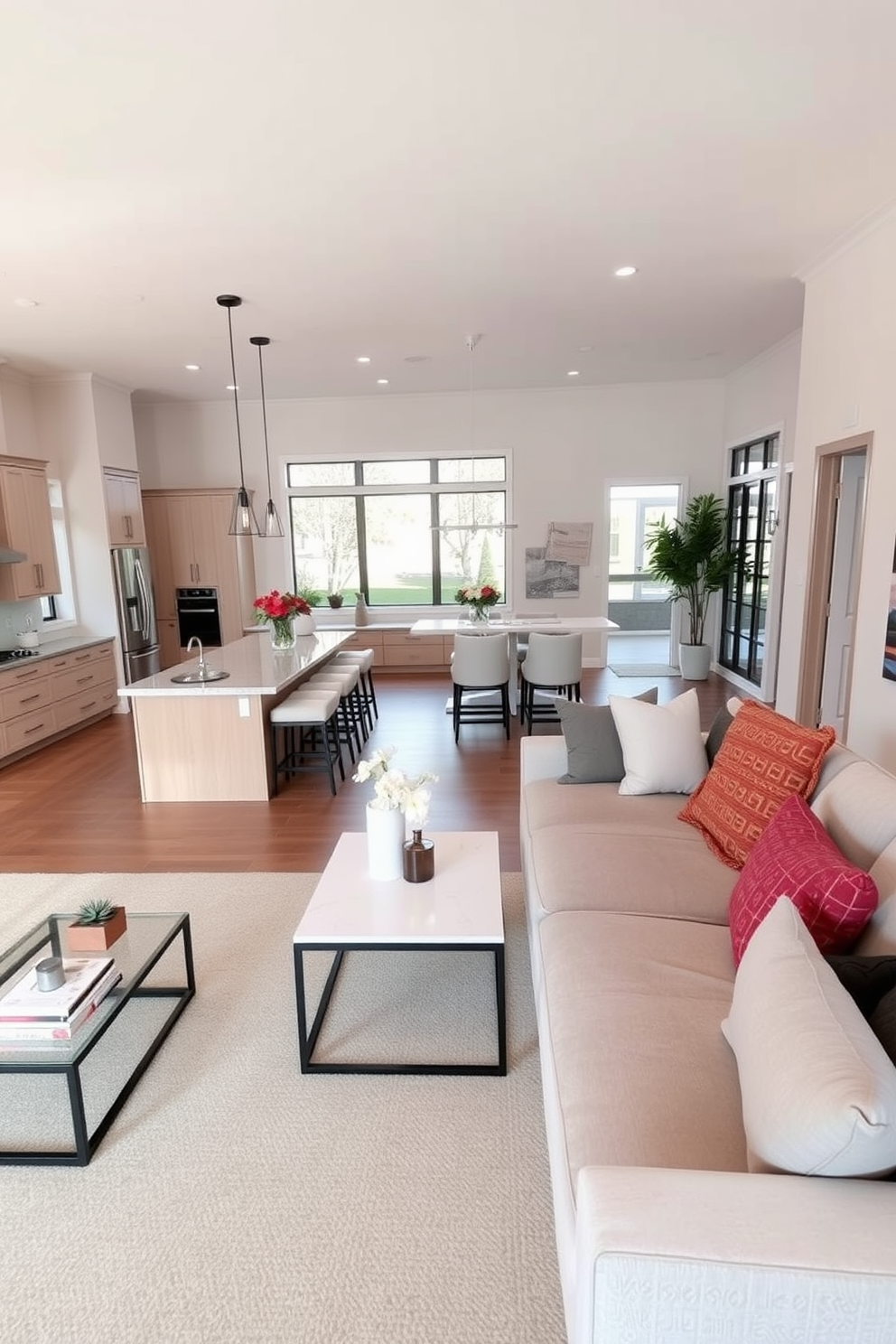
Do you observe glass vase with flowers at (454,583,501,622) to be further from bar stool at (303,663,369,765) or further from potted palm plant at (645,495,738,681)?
potted palm plant at (645,495,738,681)

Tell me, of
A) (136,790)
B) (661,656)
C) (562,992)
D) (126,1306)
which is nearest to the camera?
(126,1306)

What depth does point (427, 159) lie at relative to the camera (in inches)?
113

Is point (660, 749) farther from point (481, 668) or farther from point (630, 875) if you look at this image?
point (481, 668)

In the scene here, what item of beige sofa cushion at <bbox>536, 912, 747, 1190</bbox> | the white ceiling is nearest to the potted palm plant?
the white ceiling

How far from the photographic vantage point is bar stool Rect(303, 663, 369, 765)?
202 inches

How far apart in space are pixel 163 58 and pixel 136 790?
390 centimetres

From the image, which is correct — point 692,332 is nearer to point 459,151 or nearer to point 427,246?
point 427,246

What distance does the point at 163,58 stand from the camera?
2.25m

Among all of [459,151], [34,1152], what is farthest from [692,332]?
[34,1152]

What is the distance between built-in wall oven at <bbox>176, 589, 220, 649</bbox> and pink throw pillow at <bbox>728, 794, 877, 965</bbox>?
281 inches

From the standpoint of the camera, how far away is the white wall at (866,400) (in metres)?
3.54

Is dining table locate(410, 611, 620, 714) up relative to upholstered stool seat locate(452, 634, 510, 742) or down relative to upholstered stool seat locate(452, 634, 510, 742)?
up

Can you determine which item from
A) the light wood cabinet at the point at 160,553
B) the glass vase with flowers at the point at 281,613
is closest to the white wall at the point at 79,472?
the light wood cabinet at the point at 160,553

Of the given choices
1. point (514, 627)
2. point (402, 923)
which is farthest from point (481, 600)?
point (402, 923)
